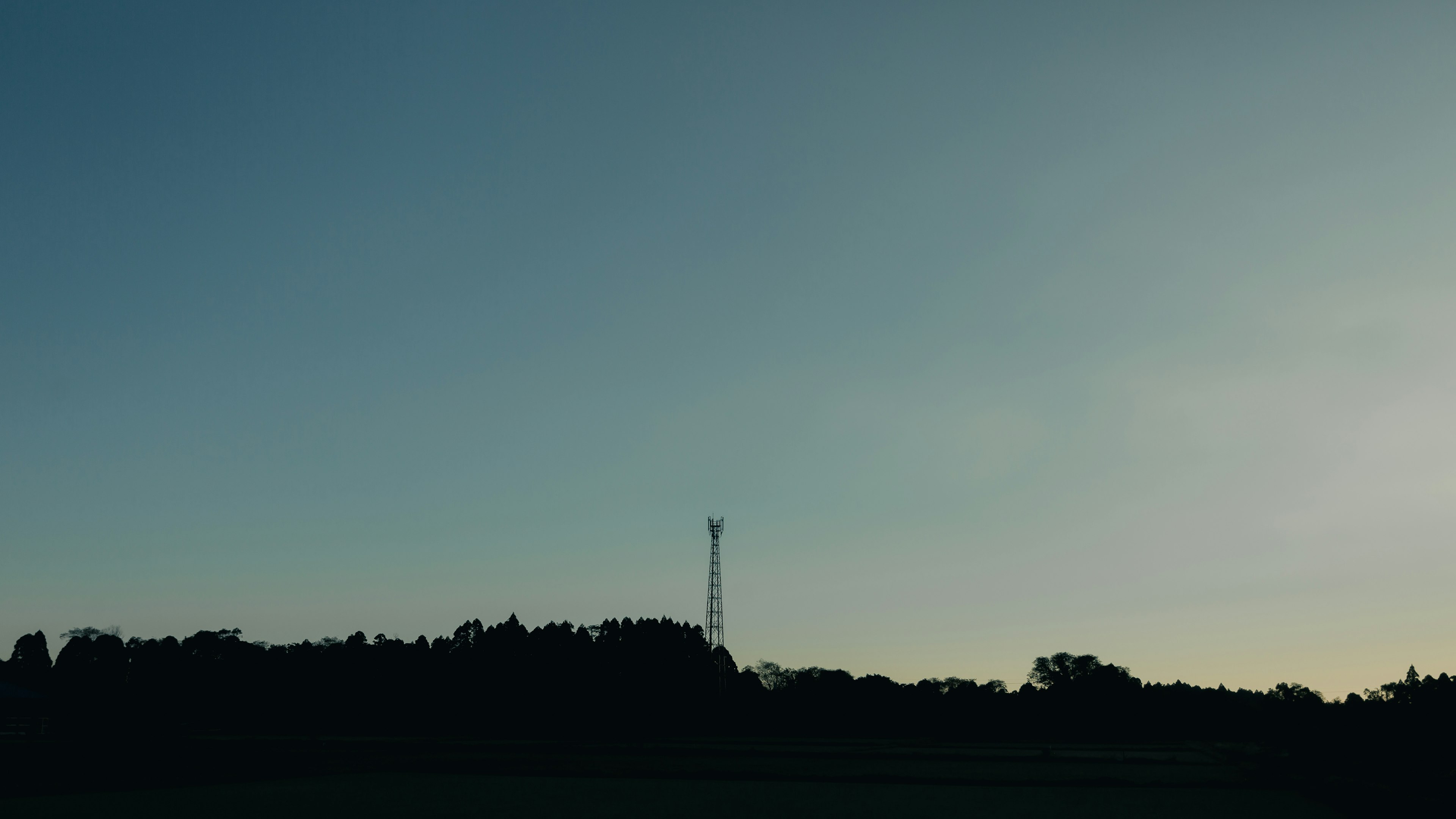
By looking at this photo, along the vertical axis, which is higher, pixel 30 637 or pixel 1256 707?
pixel 30 637

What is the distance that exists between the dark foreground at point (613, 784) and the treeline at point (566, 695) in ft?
154

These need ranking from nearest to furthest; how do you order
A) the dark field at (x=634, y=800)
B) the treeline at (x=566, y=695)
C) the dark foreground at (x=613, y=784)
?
the dark field at (x=634, y=800), the dark foreground at (x=613, y=784), the treeline at (x=566, y=695)

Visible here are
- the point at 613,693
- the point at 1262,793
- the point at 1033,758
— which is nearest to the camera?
the point at 1262,793

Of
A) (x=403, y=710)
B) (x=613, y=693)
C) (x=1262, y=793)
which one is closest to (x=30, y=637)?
(x=403, y=710)

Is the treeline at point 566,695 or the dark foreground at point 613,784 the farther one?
the treeline at point 566,695

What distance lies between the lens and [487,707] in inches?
6112

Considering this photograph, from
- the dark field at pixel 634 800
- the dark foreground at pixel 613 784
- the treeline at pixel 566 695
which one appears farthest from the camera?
the treeline at pixel 566 695

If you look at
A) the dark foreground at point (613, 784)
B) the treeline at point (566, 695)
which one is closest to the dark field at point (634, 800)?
the dark foreground at point (613, 784)

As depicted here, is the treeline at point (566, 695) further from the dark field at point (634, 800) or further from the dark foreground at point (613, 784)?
the dark field at point (634, 800)

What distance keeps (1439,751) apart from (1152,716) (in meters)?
98.1

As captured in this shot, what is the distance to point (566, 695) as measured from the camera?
162000 millimetres

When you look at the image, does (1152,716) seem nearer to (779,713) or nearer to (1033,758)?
(779,713)

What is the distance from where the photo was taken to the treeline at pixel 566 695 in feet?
451

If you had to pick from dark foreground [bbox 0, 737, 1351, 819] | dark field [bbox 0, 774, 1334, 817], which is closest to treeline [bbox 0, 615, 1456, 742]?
dark foreground [bbox 0, 737, 1351, 819]
